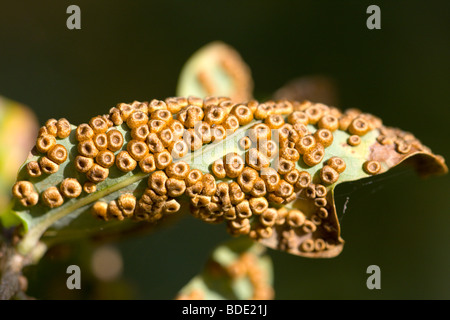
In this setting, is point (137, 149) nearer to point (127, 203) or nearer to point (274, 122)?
point (127, 203)

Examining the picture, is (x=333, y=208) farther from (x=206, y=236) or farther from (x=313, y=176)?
(x=206, y=236)

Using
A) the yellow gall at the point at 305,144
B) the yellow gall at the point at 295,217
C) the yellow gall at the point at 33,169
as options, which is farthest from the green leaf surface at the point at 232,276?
the yellow gall at the point at 33,169

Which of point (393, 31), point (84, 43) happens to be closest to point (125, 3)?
point (84, 43)

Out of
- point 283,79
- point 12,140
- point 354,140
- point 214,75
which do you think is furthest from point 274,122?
point 283,79

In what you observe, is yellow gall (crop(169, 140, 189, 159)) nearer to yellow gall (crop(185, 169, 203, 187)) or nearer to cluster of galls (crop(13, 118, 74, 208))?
yellow gall (crop(185, 169, 203, 187))

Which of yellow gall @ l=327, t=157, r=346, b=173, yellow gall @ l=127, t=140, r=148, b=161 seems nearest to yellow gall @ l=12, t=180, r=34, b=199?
yellow gall @ l=127, t=140, r=148, b=161

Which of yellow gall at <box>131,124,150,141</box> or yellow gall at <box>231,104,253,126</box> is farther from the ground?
yellow gall at <box>231,104,253,126</box>

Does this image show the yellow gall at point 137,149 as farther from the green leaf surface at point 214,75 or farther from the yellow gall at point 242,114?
the green leaf surface at point 214,75
